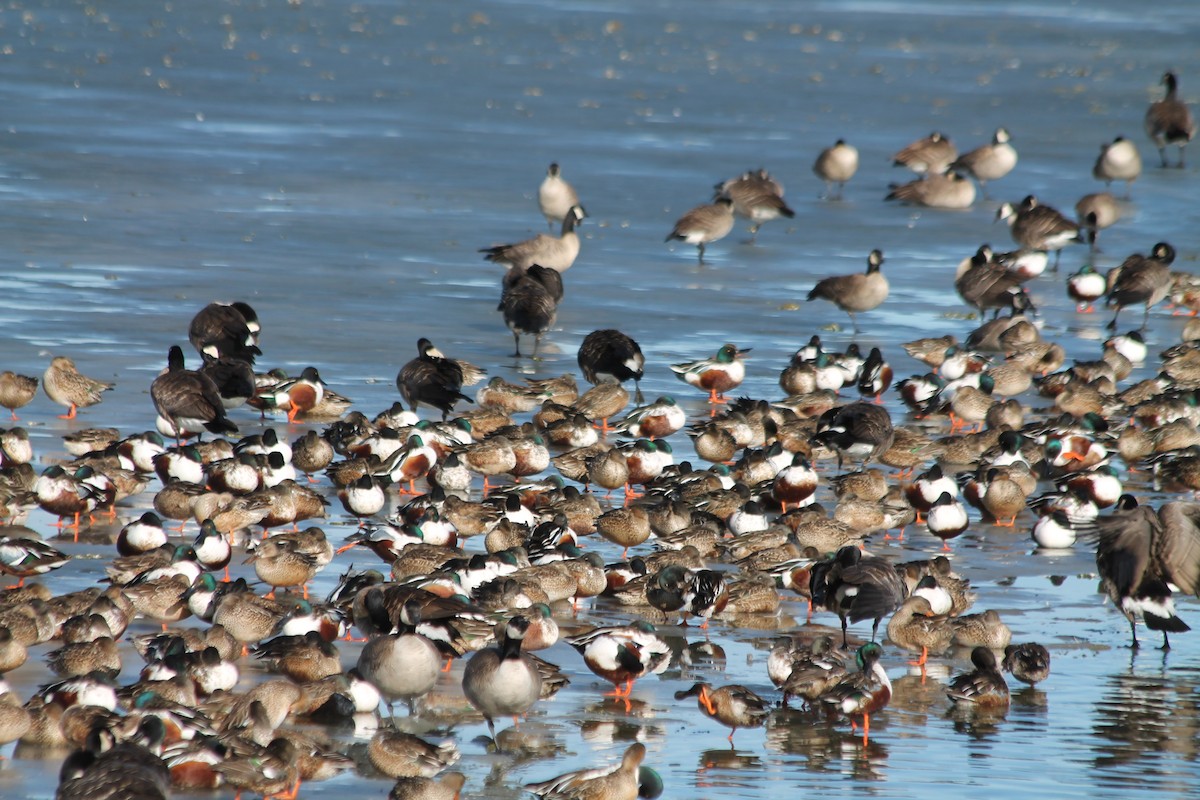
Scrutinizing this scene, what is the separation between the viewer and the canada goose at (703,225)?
2512 centimetres

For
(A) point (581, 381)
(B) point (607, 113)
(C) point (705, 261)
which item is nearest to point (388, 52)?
(B) point (607, 113)

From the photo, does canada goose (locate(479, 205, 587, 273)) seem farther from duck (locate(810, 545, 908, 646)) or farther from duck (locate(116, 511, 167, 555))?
duck (locate(810, 545, 908, 646))

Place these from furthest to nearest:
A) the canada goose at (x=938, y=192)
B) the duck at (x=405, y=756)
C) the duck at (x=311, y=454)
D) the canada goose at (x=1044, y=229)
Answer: the canada goose at (x=938, y=192) < the canada goose at (x=1044, y=229) < the duck at (x=311, y=454) < the duck at (x=405, y=756)

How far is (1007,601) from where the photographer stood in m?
12.1

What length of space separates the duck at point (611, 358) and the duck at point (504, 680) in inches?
336

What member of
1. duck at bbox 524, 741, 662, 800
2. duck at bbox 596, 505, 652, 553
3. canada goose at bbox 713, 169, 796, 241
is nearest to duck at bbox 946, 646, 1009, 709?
duck at bbox 524, 741, 662, 800

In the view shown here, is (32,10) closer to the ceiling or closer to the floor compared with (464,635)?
closer to the ceiling

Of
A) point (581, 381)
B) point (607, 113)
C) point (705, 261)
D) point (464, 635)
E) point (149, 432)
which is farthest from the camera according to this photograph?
point (607, 113)

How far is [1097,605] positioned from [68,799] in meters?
7.67

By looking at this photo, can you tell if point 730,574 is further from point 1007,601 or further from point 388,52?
point 388,52

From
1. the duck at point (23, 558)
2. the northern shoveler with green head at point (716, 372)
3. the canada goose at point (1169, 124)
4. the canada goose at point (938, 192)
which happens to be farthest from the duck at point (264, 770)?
the canada goose at point (1169, 124)

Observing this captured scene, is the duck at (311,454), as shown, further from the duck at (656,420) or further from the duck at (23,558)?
the duck at (23,558)

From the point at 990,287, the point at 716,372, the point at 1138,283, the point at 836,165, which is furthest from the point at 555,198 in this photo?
the point at 716,372

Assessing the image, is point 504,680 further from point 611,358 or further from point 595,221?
point 595,221
